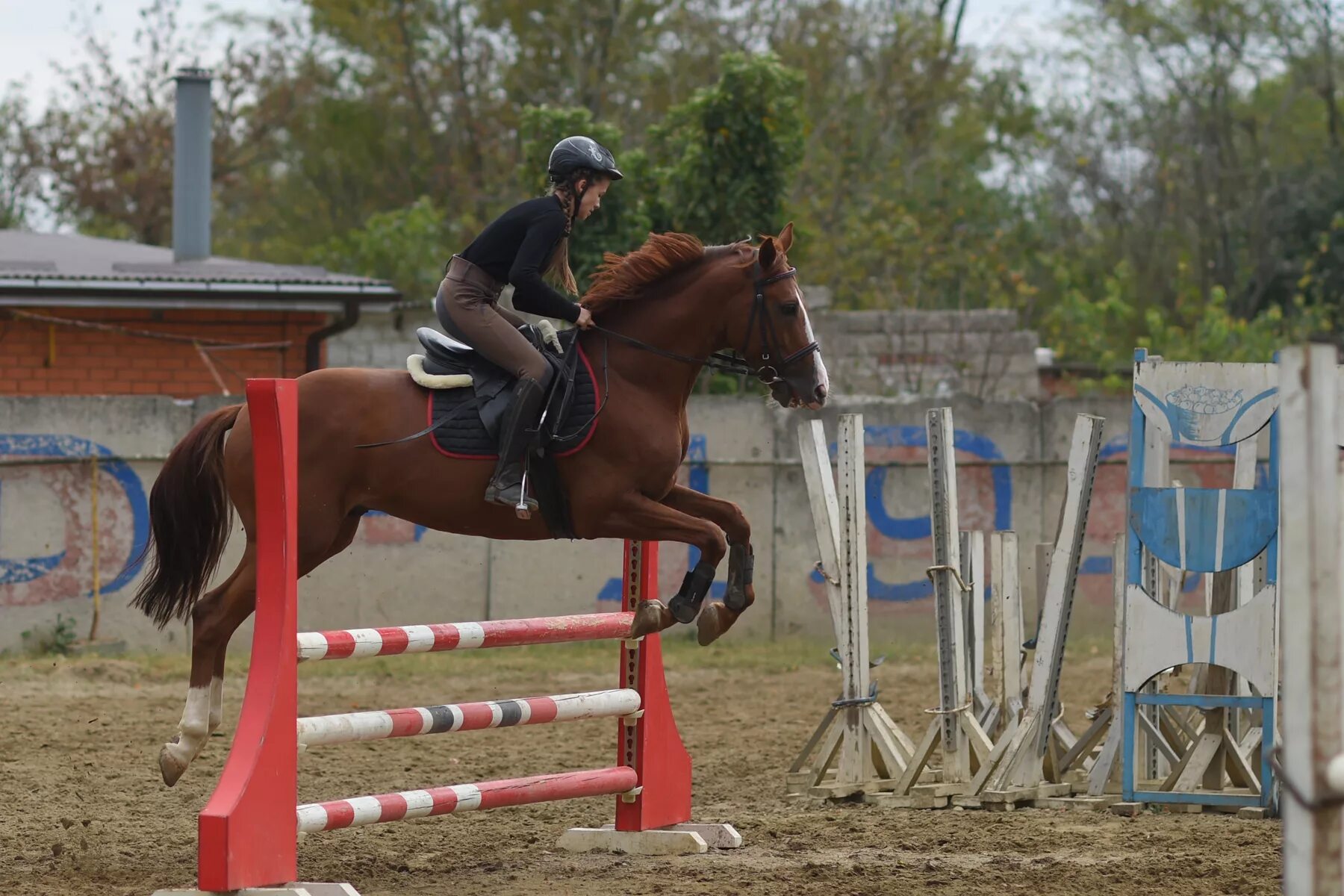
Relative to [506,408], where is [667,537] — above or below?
below

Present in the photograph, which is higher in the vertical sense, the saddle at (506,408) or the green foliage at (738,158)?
the green foliage at (738,158)

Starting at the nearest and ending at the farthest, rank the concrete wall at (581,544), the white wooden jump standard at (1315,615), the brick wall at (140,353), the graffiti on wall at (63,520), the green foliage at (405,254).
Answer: the white wooden jump standard at (1315,615), the graffiti on wall at (63,520), the concrete wall at (581,544), the brick wall at (140,353), the green foliage at (405,254)

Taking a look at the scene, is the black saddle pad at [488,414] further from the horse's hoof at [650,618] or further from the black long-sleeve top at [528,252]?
the horse's hoof at [650,618]

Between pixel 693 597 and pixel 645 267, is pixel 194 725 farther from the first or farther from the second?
pixel 645 267

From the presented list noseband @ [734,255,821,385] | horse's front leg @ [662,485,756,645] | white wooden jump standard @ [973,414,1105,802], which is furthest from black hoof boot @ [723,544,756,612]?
white wooden jump standard @ [973,414,1105,802]

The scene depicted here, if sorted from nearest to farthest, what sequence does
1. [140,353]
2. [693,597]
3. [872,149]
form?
[693,597], [140,353], [872,149]

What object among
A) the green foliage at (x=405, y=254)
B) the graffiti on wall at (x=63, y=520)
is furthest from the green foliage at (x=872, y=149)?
the graffiti on wall at (x=63, y=520)

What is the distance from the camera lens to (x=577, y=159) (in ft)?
19.9

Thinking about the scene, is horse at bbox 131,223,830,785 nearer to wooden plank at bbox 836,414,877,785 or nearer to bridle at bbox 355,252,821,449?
bridle at bbox 355,252,821,449

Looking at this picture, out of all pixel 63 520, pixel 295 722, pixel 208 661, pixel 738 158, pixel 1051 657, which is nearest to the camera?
pixel 295 722

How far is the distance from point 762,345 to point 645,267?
592 millimetres

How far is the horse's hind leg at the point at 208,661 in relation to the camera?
558 centimetres

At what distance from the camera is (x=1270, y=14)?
3117cm

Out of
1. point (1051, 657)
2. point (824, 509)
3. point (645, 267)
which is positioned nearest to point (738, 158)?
point (824, 509)
